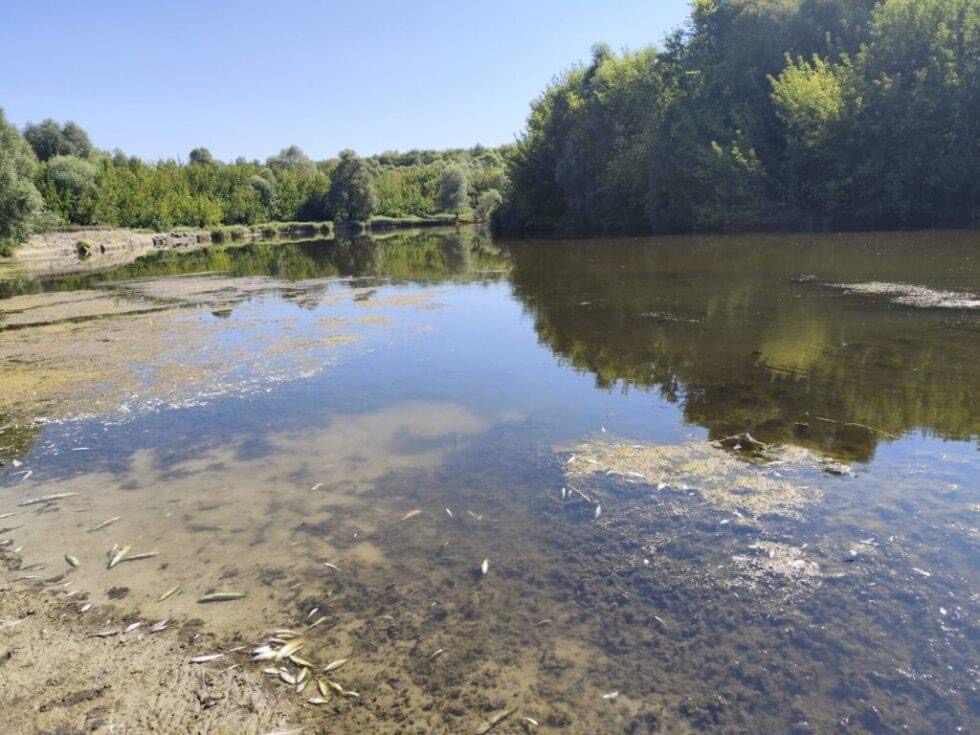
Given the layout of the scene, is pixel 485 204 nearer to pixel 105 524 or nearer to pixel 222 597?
pixel 105 524

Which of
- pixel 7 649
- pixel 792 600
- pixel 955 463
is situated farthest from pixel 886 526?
pixel 7 649

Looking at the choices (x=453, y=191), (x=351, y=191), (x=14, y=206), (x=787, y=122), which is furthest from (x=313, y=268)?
(x=453, y=191)

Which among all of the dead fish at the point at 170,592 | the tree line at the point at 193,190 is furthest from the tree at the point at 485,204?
the dead fish at the point at 170,592

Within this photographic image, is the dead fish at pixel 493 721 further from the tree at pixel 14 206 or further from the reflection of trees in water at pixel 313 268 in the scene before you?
the tree at pixel 14 206

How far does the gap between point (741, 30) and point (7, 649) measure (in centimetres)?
4686

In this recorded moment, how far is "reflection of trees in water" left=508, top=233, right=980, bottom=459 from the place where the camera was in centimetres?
743

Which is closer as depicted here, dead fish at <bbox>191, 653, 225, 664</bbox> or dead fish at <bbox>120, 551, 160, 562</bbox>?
dead fish at <bbox>191, 653, 225, 664</bbox>

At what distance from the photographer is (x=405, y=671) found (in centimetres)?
372

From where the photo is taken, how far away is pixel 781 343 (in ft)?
36.0

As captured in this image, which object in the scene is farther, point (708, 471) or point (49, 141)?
point (49, 141)

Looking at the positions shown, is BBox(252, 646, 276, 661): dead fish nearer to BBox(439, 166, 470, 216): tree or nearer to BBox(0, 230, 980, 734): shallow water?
BBox(0, 230, 980, 734): shallow water

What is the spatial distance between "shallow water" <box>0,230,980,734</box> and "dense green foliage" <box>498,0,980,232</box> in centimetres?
2597

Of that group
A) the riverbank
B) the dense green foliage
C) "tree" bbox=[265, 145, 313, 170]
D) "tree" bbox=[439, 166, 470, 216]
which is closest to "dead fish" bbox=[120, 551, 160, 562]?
the riverbank

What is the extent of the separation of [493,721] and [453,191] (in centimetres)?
12126
